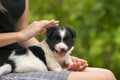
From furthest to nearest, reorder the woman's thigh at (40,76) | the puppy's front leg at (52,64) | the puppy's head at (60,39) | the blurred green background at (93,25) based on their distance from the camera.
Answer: the blurred green background at (93,25) < the puppy's front leg at (52,64) < the puppy's head at (60,39) < the woman's thigh at (40,76)

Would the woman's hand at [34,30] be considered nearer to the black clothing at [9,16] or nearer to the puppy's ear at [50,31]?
the puppy's ear at [50,31]

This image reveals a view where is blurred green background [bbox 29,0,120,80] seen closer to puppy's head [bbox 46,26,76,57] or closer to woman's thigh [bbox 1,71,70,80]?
puppy's head [bbox 46,26,76,57]

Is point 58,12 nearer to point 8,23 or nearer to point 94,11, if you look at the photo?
point 94,11

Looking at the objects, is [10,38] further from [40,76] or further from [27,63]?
[40,76]

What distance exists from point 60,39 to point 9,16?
0.42 meters

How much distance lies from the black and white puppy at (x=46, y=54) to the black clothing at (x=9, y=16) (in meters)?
0.09

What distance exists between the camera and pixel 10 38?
4223 mm

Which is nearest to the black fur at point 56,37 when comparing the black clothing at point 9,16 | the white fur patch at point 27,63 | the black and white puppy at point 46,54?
the black and white puppy at point 46,54

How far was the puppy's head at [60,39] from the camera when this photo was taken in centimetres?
418

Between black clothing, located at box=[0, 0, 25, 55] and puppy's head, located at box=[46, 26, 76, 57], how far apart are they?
0.30 m

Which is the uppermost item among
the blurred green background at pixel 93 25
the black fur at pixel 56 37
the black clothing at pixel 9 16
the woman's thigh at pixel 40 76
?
the blurred green background at pixel 93 25

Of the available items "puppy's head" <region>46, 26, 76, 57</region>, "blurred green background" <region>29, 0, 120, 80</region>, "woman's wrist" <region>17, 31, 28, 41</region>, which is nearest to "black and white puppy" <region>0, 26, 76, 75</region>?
"puppy's head" <region>46, 26, 76, 57</region>

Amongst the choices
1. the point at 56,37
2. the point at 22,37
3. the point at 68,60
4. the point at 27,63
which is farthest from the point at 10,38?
the point at 68,60

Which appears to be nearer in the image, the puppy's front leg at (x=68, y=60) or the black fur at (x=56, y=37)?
the black fur at (x=56, y=37)
